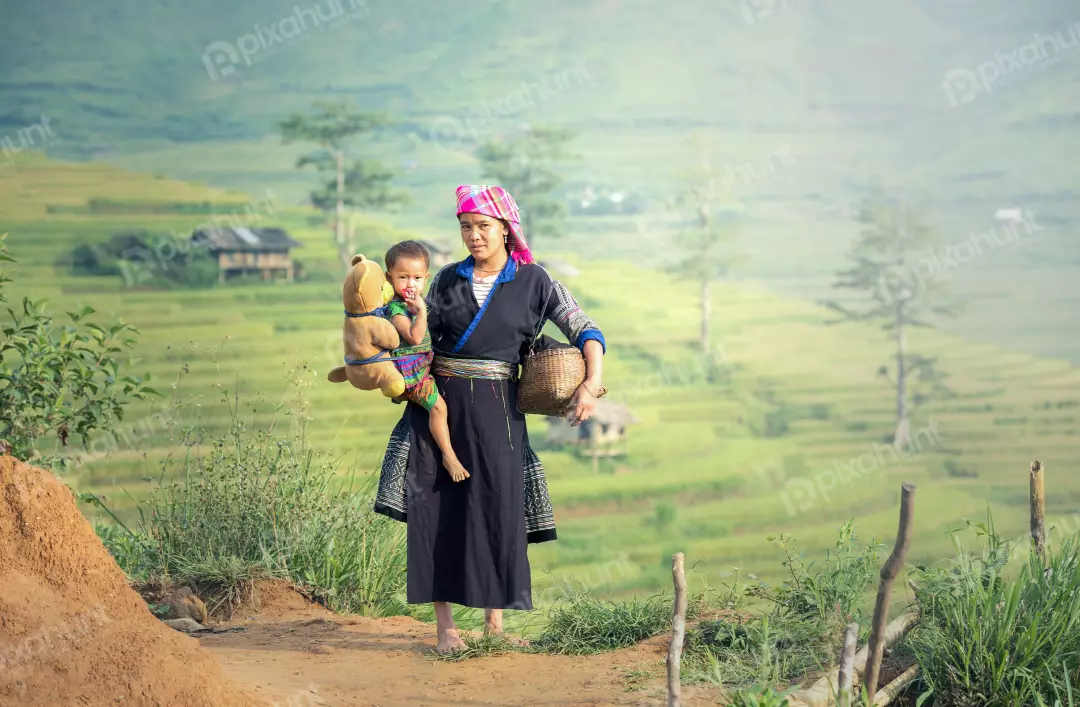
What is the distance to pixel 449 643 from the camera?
4.82 meters

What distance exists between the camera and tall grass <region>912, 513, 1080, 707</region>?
3.99 metres

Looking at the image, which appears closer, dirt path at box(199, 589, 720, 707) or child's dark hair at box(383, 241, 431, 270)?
dirt path at box(199, 589, 720, 707)

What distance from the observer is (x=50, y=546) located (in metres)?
3.69

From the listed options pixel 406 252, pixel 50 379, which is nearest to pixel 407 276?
pixel 406 252

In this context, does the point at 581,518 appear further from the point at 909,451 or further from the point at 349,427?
the point at 909,451

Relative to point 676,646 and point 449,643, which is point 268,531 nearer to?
point 449,643

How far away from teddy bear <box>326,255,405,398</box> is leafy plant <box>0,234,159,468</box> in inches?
75.1

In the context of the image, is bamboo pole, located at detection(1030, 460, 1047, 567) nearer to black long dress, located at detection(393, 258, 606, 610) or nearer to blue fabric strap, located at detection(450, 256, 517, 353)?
A: black long dress, located at detection(393, 258, 606, 610)

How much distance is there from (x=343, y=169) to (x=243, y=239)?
2.00m

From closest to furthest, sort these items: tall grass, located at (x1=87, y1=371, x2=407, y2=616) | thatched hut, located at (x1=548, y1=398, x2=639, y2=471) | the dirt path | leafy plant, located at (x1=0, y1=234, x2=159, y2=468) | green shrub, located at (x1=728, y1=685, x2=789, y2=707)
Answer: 1. green shrub, located at (x1=728, y1=685, x2=789, y2=707)
2. the dirt path
3. leafy plant, located at (x1=0, y1=234, x2=159, y2=468)
4. tall grass, located at (x1=87, y1=371, x2=407, y2=616)
5. thatched hut, located at (x1=548, y1=398, x2=639, y2=471)

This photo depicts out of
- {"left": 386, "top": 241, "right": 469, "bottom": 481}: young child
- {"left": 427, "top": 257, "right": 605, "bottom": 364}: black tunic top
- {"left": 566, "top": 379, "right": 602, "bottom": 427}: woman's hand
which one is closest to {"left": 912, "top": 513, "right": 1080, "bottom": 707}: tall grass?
{"left": 566, "top": 379, "right": 602, "bottom": 427}: woman's hand

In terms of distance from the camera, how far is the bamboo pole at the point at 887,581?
3.49 meters

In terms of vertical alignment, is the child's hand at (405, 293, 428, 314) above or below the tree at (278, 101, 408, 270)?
below

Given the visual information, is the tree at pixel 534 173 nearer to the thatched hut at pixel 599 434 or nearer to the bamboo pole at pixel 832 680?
the thatched hut at pixel 599 434
